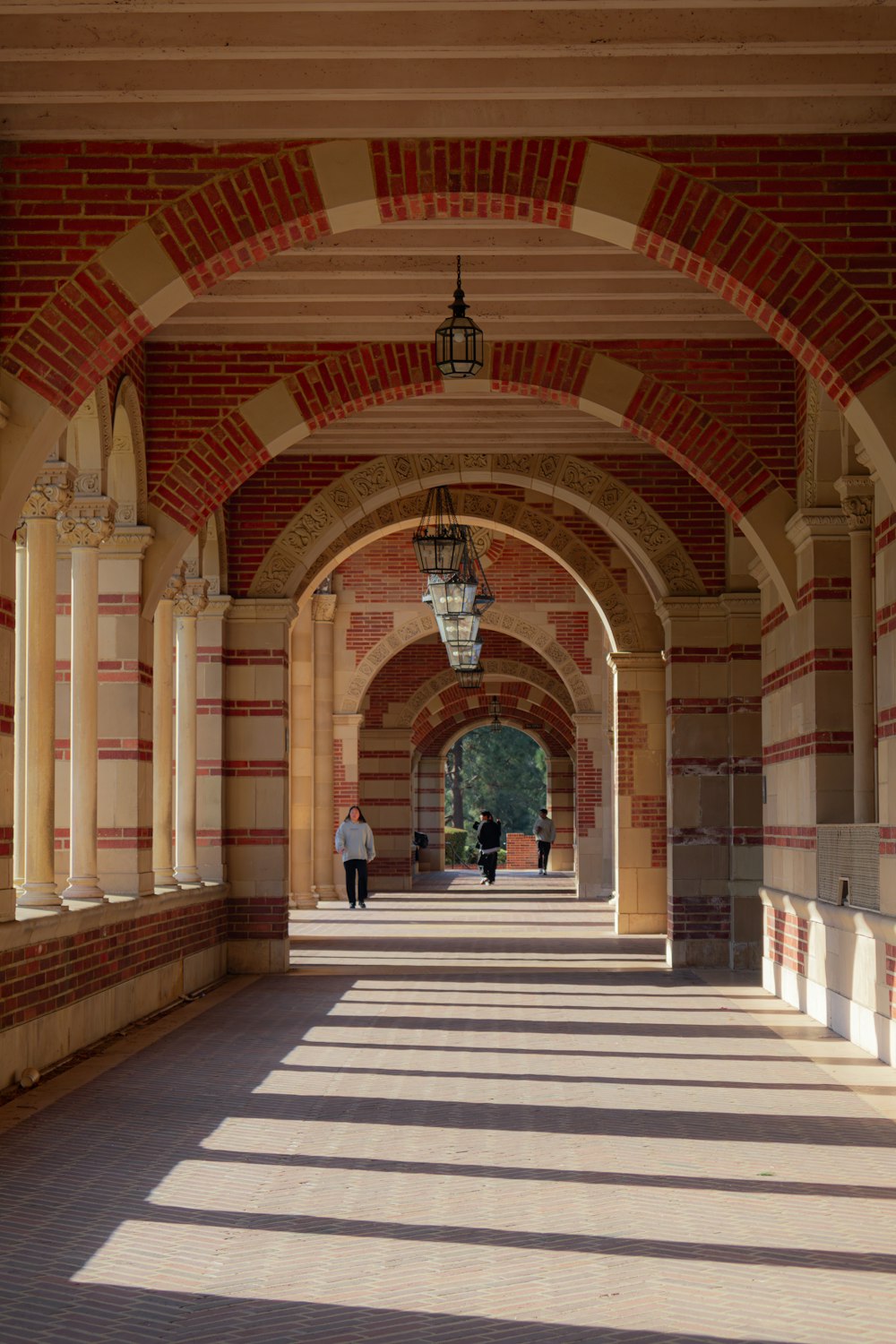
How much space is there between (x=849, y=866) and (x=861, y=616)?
5.52ft

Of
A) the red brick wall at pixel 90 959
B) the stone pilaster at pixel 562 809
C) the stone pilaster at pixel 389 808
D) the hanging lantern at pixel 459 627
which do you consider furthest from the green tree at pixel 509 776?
the red brick wall at pixel 90 959

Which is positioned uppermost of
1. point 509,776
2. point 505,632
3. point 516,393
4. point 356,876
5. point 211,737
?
point 516,393

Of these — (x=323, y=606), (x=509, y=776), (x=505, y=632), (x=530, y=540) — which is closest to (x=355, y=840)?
(x=323, y=606)

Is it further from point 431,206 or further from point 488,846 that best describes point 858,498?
point 488,846

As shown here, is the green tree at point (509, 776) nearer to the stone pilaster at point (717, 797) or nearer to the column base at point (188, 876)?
the stone pilaster at point (717, 797)

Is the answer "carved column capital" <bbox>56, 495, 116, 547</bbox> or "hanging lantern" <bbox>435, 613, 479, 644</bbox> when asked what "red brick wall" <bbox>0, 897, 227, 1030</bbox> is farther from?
"hanging lantern" <bbox>435, 613, 479, 644</bbox>

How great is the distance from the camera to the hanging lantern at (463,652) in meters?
18.6

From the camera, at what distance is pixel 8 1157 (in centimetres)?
638

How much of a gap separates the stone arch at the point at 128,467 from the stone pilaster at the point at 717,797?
16.6ft

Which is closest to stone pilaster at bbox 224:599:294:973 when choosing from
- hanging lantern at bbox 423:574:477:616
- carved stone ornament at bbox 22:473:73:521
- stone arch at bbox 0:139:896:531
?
hanging lantern at bbox 423:574:477:616

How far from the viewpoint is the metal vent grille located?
923 centimetres

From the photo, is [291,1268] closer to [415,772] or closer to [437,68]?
[437,68]

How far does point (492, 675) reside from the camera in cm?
3338

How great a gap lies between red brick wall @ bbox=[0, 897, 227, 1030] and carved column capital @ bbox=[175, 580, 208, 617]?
257cm
